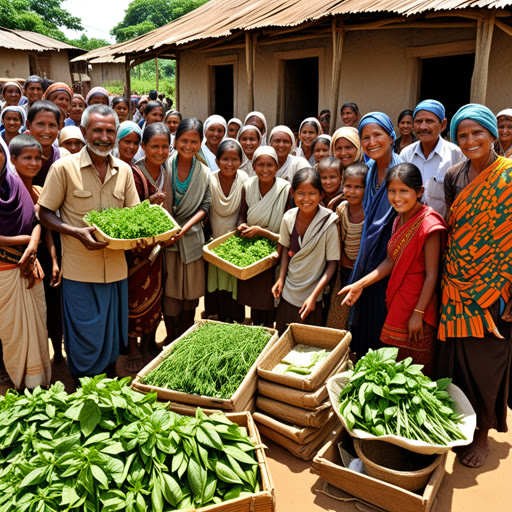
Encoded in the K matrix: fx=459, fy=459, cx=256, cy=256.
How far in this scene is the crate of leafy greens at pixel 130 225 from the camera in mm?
3451

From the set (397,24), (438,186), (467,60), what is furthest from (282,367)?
(467,60)

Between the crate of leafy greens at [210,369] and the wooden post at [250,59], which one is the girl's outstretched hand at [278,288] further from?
the wooden post at [250,59]

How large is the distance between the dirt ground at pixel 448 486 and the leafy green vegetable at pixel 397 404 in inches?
21.3

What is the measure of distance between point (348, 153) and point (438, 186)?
906 mm

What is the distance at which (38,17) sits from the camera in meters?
32.3

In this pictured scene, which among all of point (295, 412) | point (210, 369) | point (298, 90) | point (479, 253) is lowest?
point (295, 412)

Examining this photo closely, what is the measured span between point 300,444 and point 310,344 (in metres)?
0.81

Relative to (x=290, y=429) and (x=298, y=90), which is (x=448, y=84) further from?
(x=290, y=429)

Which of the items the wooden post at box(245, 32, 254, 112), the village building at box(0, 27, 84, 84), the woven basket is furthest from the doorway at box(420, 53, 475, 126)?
the village building at box(0, 27, 84, 84)

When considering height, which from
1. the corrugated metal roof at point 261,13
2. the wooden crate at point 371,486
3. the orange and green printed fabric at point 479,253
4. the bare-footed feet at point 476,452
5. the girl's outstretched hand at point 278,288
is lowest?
the bare-footed feet at point 476,452

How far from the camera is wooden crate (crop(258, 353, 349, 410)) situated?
308 cm

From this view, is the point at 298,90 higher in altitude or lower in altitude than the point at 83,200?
higher

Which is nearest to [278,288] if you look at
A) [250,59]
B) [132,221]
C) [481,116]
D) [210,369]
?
[210,369]

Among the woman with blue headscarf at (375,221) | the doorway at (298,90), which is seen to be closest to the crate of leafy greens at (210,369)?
the woman with blue headscarf at (375,221)
